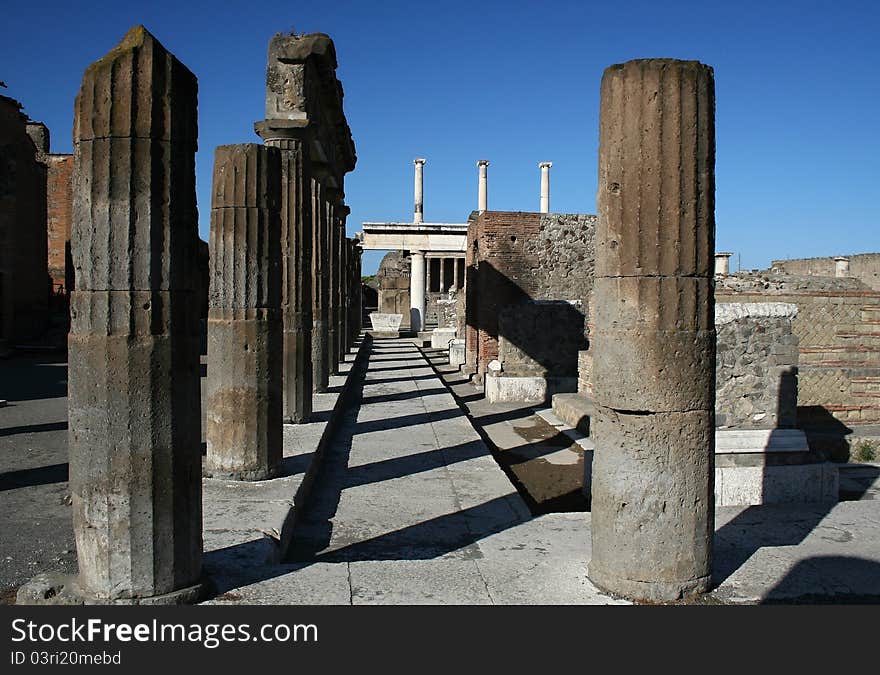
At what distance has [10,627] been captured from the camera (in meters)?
3.13

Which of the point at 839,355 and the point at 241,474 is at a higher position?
the point at 839,355

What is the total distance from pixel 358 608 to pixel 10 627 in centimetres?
144

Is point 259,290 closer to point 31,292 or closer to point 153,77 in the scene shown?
point 153,77

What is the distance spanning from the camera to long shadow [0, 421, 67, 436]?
9.42 meters

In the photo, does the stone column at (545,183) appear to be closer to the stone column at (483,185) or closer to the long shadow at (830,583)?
the stone column at (483,185)

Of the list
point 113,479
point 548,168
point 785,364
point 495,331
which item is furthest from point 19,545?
point 548,168

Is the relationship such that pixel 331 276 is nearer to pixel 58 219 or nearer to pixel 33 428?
pixel 33 428

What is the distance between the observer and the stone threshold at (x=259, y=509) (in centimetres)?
439

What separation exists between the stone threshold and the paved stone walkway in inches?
8.8

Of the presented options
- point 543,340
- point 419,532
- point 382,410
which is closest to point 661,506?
point 419,532

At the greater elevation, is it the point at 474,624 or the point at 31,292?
the point at 31,292

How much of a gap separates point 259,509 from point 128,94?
3.03 metres

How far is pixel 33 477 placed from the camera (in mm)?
7199

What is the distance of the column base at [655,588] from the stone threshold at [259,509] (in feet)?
6.43
